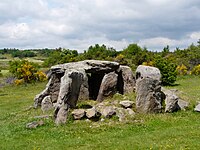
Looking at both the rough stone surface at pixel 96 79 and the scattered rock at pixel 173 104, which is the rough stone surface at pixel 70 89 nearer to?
the rough stone surface at pixel 96 79

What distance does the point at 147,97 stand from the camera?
974 inches

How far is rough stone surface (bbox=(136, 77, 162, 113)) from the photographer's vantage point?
2469 centimetres

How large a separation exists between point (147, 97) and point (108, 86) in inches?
200

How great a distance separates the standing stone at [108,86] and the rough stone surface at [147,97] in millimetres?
4360

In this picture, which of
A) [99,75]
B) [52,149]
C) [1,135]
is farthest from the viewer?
[99,75]

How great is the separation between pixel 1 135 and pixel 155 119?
9964 mm

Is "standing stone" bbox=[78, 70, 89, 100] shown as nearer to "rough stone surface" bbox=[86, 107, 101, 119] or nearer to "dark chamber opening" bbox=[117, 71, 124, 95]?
"dark chamber opening" bbox=[117, 71, 124, 95]

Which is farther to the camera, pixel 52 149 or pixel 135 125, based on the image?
pixel 135 125

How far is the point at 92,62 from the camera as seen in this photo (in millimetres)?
30281

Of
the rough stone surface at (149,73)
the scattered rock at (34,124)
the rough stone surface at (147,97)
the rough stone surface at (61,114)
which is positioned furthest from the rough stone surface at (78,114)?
the rough stone surface at (149,73)

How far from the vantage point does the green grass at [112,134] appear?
17984mm

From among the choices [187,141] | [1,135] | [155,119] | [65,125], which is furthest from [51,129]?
[187,141]

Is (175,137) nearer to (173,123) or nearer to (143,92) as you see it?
(173,123)

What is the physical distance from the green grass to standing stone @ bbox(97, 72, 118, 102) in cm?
580
